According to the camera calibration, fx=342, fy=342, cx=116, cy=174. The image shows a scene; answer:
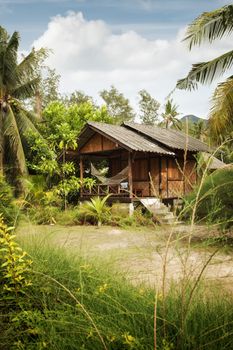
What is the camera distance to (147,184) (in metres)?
16.1

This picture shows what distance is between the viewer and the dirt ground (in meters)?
2.32

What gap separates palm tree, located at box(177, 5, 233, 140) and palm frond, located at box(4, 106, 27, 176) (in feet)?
28.1

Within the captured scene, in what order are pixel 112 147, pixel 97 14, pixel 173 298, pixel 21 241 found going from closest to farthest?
pixel 173 298
pixel 21 241
pixel 97 14
pixel 112 147

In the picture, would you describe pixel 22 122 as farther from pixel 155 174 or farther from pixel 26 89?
pixel 155 174

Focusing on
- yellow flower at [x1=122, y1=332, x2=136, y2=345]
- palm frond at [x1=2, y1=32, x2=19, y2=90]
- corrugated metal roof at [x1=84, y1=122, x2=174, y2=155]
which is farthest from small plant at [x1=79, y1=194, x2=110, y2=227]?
yellow flower at [x1=122, y1=332, x2=136, y2=345]

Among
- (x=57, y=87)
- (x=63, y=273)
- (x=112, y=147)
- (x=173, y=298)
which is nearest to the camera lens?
(x=173, y=298)

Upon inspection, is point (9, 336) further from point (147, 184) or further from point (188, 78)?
point (147, 184)

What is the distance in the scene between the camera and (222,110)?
9.75 m

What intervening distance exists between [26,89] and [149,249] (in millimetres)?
17205

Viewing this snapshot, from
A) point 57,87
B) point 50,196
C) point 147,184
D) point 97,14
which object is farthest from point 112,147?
point 57,87

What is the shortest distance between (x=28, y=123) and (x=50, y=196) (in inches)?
227

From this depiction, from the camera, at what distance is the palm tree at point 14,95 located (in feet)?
54.8

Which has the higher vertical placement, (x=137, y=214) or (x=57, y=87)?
(x=57, y=87)

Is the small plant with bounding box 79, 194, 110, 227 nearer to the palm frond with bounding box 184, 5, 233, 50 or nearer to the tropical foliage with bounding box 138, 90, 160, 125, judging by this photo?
the palm frond with bounding box 184, 5, 233, 50
